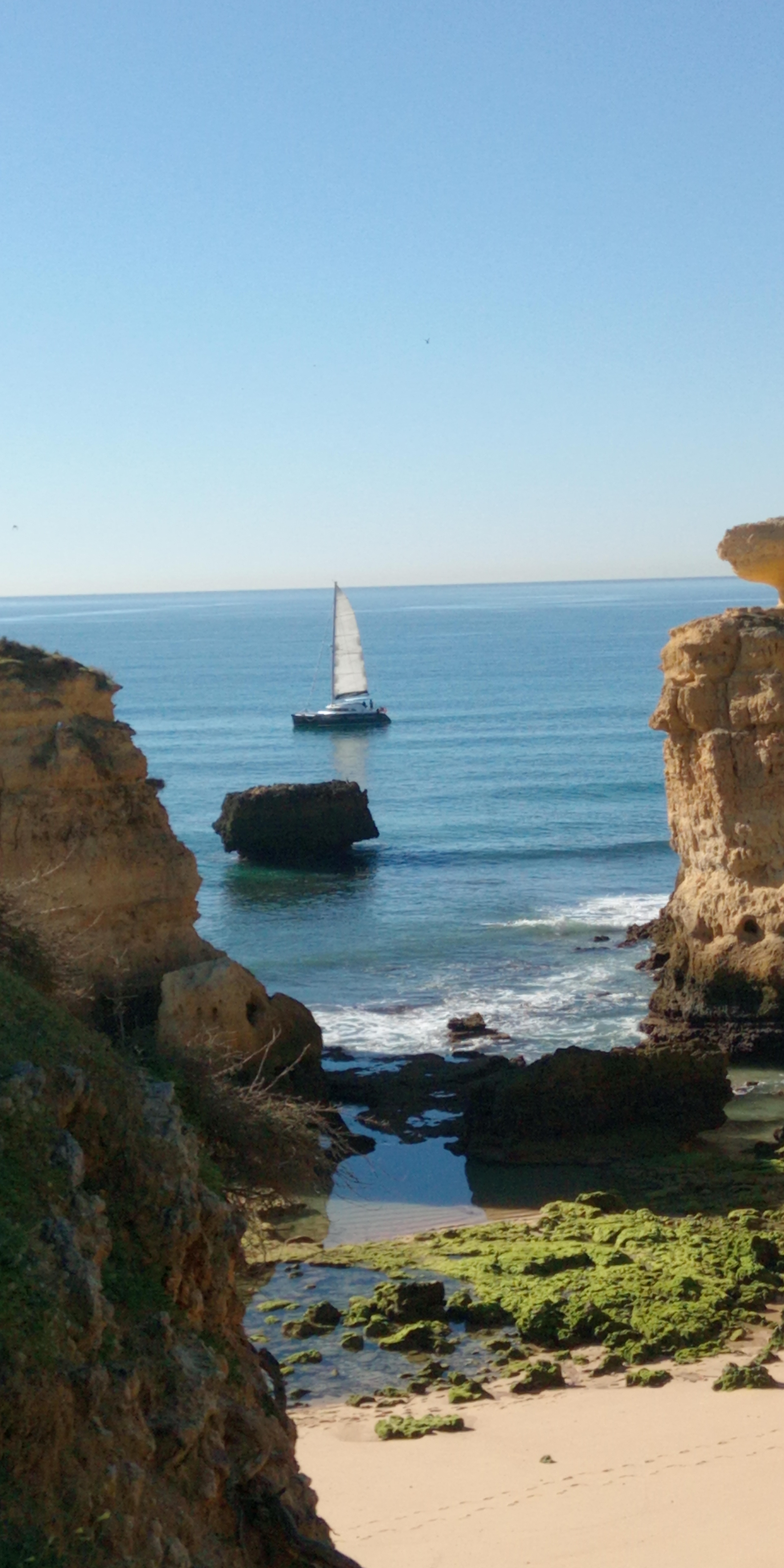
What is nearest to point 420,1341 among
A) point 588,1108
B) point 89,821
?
point 588,1108

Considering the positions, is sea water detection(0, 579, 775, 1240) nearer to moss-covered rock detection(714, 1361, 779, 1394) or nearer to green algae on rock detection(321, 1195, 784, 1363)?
green algae on rock detection(321, 1195, 784, 1363)

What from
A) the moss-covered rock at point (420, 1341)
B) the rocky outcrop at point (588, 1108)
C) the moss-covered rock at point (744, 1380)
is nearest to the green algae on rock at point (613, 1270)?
the moss-covered rock at point (420, 1341)

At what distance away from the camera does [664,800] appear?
61188 millimetres

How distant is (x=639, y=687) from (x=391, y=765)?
3703cm

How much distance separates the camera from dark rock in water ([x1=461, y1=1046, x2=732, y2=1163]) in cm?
2261

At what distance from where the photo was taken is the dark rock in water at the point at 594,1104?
74.2 ft

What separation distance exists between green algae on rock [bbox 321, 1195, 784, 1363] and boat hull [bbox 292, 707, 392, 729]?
2689 inches

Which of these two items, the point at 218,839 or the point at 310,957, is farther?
the point at 218,839

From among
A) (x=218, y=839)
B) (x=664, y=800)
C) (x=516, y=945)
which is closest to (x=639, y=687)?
(x=664, y=800)

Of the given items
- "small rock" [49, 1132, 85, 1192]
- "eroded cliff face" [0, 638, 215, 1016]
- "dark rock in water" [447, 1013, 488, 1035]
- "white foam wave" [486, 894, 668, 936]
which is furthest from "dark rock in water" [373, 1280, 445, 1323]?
"white foam wave" [486, 894, 668, 936]

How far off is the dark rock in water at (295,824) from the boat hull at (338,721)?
3718 centimetres

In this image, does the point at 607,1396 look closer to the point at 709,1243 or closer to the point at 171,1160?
the point at 709,1243

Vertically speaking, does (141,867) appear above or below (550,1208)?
above

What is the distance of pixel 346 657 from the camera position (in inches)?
3647
